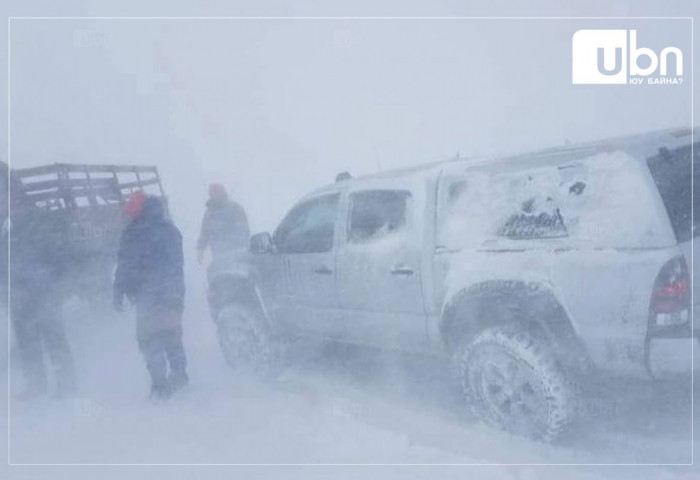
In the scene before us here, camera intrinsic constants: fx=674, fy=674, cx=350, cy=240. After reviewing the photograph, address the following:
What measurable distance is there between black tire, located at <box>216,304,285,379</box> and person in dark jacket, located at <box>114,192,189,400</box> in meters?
0.33

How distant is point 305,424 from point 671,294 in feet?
6.02

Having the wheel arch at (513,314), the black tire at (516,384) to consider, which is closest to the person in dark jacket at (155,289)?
the wheel arch at (513,314)

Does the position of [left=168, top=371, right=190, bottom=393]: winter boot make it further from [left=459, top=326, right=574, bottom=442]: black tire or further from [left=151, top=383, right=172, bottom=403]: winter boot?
[left=459, top=326, right=574, bottom=442]: black tire

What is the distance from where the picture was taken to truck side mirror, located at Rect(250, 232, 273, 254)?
3641mm

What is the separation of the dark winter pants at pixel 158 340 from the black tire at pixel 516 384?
60.4 inches

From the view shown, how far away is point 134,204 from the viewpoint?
137 inches

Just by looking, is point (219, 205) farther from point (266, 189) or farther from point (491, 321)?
point (491, 321)

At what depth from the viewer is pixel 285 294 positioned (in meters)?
3.86

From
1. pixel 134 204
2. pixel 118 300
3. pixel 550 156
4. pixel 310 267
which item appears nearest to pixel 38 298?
pixel 118 300

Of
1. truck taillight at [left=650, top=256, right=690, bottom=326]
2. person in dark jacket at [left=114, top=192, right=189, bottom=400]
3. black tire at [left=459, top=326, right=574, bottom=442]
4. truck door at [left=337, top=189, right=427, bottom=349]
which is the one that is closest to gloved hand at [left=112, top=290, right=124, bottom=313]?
person in dark jacket at [left=114, top=192, right=189, bottom=400]

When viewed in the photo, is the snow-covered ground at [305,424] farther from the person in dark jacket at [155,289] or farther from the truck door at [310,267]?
the truck door at [310,267]

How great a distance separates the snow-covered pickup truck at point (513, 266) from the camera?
2609 millimetres

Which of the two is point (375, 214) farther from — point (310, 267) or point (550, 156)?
point (550, 156)

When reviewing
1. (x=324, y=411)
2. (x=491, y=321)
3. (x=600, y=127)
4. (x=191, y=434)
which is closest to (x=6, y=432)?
(x=191, y=434)
